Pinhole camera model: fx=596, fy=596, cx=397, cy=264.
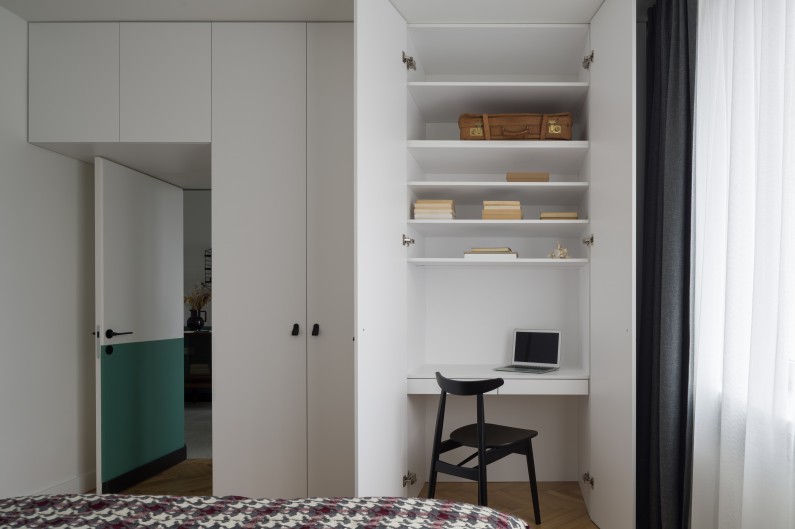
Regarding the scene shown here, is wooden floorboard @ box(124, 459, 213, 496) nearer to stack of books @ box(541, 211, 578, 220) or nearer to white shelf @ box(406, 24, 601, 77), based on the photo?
stack of books @ box(541, 211, 578, 220)

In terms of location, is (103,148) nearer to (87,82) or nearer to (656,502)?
(87,82)

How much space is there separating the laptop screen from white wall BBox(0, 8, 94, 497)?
8.69 feet

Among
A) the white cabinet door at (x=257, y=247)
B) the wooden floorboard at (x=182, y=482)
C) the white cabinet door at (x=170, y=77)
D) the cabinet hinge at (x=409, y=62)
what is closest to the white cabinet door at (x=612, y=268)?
the cabinet hinge at (x=409, y=62)

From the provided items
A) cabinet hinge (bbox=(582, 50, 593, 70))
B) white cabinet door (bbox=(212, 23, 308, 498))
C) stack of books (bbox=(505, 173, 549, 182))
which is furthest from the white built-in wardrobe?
cabinet hinge (bbox=(582, 50, 593, 70))

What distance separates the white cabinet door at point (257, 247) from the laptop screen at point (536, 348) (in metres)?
1.29

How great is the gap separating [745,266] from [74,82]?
132 inches

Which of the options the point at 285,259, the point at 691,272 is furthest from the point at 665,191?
the point at 285,259

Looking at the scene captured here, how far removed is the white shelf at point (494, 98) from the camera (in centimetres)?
320

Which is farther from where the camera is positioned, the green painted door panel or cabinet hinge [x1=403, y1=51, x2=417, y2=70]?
the green painted door panel

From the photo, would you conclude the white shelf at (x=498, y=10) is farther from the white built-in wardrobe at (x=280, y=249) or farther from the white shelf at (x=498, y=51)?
the white built-in wardrobe at (x=280, y=249)

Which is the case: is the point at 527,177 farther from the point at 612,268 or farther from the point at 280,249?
the point at 280,249

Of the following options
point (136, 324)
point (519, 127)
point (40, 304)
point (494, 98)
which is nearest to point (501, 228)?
point (519, 127)

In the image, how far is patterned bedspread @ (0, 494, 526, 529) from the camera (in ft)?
4.95

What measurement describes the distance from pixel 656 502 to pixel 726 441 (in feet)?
2.31
